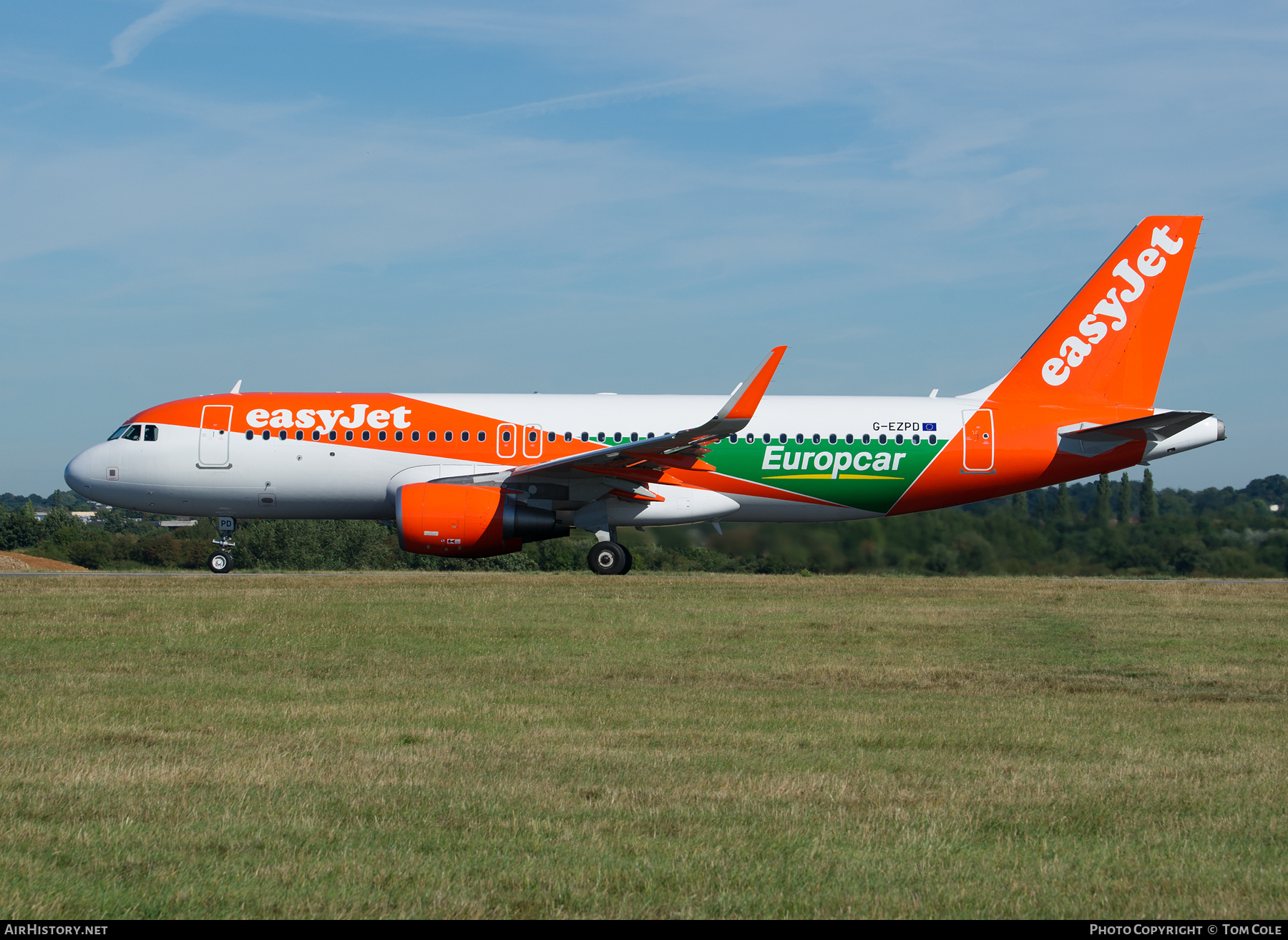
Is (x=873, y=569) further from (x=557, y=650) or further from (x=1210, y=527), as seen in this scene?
(x=557, y=650)

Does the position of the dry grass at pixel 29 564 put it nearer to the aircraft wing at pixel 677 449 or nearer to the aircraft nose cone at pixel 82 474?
the aircraft nose cone at pixel 82 474

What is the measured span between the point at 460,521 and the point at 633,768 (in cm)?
1554

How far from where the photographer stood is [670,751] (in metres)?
8.20

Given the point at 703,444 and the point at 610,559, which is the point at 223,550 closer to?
the point at 610,559

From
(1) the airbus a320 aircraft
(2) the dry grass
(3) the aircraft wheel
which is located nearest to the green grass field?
(3) the aircraft wheel

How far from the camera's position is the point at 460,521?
22.8 m

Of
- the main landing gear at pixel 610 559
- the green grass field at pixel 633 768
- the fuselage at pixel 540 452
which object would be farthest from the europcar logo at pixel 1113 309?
the green grass field at pixel 633 768

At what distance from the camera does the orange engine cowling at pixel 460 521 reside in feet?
74.8

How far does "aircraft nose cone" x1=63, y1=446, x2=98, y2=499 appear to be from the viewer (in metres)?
25.8

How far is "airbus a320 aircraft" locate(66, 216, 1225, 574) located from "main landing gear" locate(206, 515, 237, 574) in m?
0.04

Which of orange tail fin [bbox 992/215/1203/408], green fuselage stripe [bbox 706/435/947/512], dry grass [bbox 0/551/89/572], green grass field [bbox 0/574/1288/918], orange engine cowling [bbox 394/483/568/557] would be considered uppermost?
orange tail fin [bbox 992/215/1203/408]

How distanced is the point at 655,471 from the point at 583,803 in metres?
17.8

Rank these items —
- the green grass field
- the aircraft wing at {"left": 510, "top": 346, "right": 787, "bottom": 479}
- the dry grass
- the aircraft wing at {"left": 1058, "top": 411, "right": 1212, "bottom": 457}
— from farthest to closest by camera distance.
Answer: the dry grass
the aircraft wing at {"left": 1058, "top": 411, "right": 1212, "bottom": 457}
the aircraft wing at {"left": 510, "top": 346, "right": 787, "bottom": 479}
the green grass field

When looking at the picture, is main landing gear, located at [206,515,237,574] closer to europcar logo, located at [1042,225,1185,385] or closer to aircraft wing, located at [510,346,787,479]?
aircraft wing, located at [510,346,787,479]
